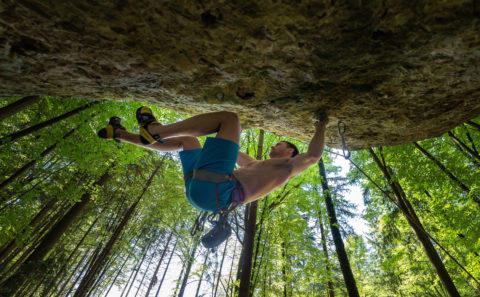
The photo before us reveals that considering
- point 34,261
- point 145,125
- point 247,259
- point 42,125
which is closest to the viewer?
point 145,125

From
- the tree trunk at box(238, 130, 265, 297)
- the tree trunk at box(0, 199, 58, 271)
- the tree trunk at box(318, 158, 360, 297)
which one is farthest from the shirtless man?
the tree trunk at box(0, 199, 58, 271)

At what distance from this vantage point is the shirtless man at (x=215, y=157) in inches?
79.5

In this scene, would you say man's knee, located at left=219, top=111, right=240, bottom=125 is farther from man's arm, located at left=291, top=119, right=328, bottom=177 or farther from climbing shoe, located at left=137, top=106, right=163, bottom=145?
man's arm, located at left=291, top=119, right=328, bottom=177

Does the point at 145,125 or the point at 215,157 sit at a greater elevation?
the point at 145,125

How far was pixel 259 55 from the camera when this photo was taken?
1986mm

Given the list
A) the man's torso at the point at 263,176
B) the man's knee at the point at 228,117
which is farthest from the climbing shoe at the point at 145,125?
the man's torso at the point at 263,176

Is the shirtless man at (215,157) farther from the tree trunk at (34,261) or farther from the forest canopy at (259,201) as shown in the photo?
the tree trunk at (34,261)

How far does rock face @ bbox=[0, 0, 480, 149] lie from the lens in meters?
1.55

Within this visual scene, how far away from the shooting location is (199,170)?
2008mm

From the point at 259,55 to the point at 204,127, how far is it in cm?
87

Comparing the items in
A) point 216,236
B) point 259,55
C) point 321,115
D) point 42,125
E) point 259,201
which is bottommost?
point 216,236

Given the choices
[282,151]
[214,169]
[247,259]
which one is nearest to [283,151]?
[282,151]

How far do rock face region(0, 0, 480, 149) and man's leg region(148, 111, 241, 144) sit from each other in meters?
0.53

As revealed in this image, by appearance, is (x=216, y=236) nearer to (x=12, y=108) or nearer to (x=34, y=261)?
(x=12, y=108)
